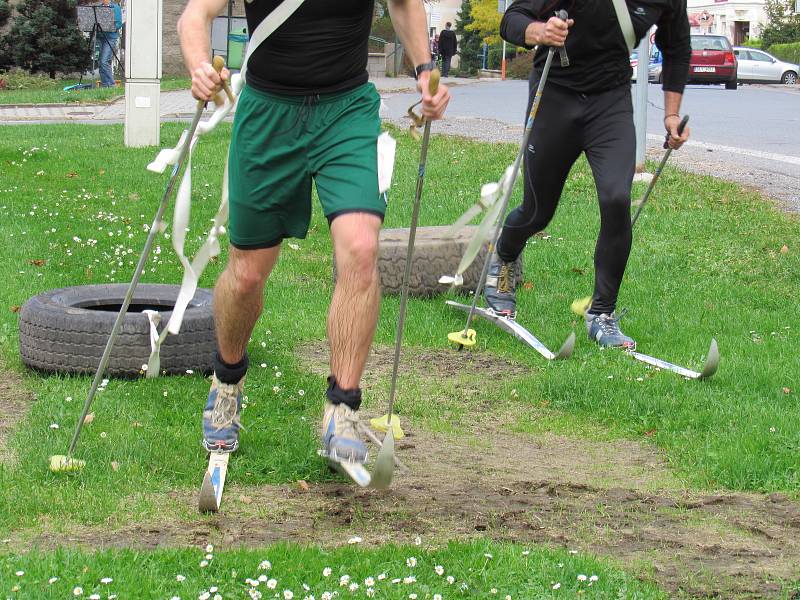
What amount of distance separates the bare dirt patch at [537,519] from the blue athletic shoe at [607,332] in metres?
1.65

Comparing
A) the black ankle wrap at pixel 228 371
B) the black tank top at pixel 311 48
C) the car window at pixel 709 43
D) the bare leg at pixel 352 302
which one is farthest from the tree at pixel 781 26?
the bare leg at pixel 352 302

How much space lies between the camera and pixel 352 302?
14.0 ft

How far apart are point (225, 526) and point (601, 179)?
3.22 metres

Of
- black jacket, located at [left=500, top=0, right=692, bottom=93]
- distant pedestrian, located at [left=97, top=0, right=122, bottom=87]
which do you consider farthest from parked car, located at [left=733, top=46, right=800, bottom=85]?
black jacket, located at [left=500, top=0, right=692, bottom=93]

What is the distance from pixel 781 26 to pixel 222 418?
205 ft

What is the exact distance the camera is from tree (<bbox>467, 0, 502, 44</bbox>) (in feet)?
191

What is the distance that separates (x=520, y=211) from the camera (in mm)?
7094

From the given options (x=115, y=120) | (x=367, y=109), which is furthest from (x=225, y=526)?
(x=115, y=120)

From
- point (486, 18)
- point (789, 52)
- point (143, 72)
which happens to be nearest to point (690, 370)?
point (143, 72)

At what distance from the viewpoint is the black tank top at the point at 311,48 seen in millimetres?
4406

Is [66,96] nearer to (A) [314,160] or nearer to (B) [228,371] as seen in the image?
(B) [228,371]

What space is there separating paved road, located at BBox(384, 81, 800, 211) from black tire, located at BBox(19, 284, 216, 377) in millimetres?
7077

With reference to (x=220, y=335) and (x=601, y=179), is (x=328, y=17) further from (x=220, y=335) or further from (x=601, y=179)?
(x=601, y=179)

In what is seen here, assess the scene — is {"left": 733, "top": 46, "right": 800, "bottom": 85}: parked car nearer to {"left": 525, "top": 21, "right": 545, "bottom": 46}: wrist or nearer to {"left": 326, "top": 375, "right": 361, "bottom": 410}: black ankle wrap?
{"left": 525, "top": 21, "right": 545, "bottom": 46}: wrist
